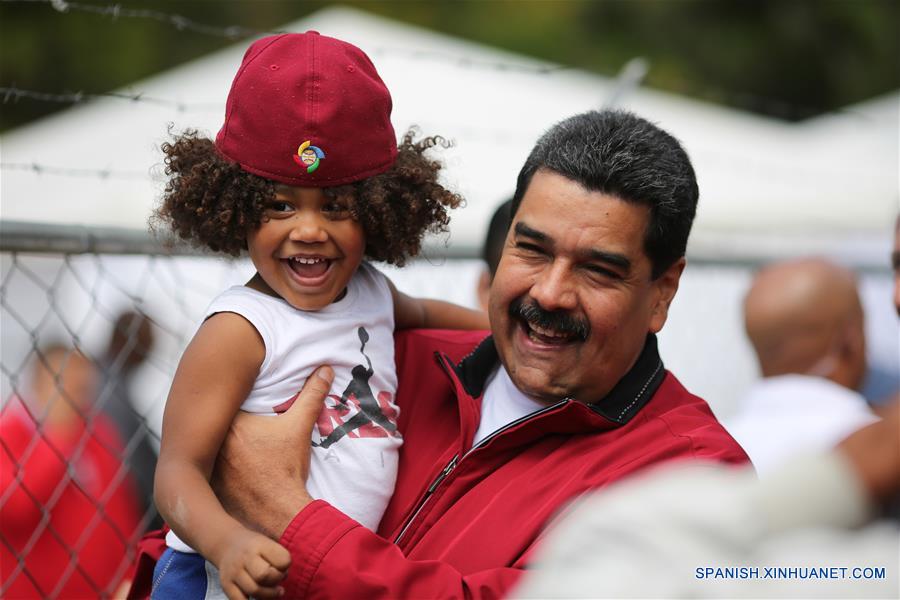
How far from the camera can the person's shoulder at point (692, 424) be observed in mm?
1941

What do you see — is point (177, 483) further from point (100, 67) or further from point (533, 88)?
point (100, 67)

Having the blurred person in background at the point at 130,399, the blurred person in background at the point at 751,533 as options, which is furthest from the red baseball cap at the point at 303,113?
the blurred person in background at the point at 130,399

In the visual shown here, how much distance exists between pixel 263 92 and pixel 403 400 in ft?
2.34

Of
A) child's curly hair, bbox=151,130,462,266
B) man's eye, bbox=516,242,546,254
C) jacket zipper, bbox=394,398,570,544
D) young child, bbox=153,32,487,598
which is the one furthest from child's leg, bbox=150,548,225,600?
A: man's eye, bbox=516,242,546,254

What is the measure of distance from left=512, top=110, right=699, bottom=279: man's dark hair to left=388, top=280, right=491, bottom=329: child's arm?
43cm

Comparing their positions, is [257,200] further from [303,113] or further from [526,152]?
[526,152]

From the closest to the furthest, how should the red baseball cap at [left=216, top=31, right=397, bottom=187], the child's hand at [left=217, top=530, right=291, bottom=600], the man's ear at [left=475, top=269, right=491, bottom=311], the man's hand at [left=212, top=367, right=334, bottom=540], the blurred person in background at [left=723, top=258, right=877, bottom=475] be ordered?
the child's hand at [left=217, top=530, right=291, bottom=600] < the man's hand at [left=212, top=367, right=334, bottom=540] < the red baseball cap at [left=216, top=31, right=397, bottom=187] < the man's ear at [left=475, top=269, right=491, bottom=311] < the blurred person in background at [left=723, top=258, right=877, bottom=475]

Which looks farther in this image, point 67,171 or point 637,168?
point 67,171

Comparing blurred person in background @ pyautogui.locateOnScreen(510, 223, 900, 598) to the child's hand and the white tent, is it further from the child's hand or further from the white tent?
the white tent

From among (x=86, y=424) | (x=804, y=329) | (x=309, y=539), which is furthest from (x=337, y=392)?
(x=804, y=329)

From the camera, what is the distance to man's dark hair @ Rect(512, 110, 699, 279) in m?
2.11

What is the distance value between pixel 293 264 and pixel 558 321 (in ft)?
1.76

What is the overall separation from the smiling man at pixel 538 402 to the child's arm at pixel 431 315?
0.14 m

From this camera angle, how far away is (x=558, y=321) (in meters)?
2.12
